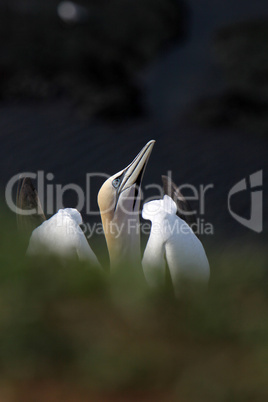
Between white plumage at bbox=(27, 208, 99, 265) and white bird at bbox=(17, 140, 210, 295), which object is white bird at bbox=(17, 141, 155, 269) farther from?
white plumage at bbox=(27, 208, 99, 265)

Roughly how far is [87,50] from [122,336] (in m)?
5.57

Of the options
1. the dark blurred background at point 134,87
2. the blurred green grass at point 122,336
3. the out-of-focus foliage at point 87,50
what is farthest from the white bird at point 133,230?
the out-of-focus foliage at point 87,50

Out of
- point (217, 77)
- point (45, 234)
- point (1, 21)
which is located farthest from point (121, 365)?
point (1, 21)

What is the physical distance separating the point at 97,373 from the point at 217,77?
5.63 metres

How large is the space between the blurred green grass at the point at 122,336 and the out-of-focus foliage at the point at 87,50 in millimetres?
5098

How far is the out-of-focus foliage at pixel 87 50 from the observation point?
6.38 meters

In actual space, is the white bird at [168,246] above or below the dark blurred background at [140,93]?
below

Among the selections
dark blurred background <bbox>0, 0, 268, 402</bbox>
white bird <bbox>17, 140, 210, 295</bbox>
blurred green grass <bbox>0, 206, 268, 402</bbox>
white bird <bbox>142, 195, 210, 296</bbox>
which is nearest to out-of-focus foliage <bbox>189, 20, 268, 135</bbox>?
dark blurred background <bbox>0, 0, 268, 402</bbox>

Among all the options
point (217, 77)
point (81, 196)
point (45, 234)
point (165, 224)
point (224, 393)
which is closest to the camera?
point (224, 393)

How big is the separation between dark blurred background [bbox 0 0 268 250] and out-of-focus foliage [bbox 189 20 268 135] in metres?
0.01

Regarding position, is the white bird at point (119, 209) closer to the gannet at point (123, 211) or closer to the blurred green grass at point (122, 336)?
the gannet at point (123, 211)

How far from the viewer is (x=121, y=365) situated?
114 cm

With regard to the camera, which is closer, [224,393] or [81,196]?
[224,393]

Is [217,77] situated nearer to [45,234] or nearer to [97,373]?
[45,234]
